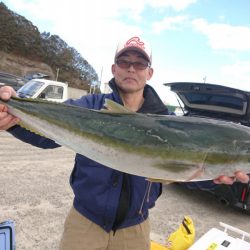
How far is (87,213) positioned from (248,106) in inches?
201

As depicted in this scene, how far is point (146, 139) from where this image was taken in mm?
2162

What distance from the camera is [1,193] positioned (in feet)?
18.8

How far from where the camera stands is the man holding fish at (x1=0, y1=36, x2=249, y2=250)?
2.70m

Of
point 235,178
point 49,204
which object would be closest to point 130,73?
point 235,178

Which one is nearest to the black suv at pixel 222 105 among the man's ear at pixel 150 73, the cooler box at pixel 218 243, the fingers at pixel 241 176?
the cooler box at pixel 218 243

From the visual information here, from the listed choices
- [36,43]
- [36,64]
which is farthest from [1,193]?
[36,43]

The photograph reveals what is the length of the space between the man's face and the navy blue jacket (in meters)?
0.28

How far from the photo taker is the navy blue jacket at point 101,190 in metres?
2.69

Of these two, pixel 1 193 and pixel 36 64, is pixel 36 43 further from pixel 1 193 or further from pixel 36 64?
pixel 1 193

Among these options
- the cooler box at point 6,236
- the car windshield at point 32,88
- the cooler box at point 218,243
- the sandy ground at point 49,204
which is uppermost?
the car windshield at point 32,88

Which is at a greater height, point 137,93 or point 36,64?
point 36,64

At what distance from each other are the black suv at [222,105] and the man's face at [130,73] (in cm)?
392

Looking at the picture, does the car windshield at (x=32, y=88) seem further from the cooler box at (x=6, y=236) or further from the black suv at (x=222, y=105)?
the cooler box at (x=6, y=236)

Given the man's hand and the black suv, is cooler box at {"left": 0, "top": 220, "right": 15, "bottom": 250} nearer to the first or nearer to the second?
the man's hand
